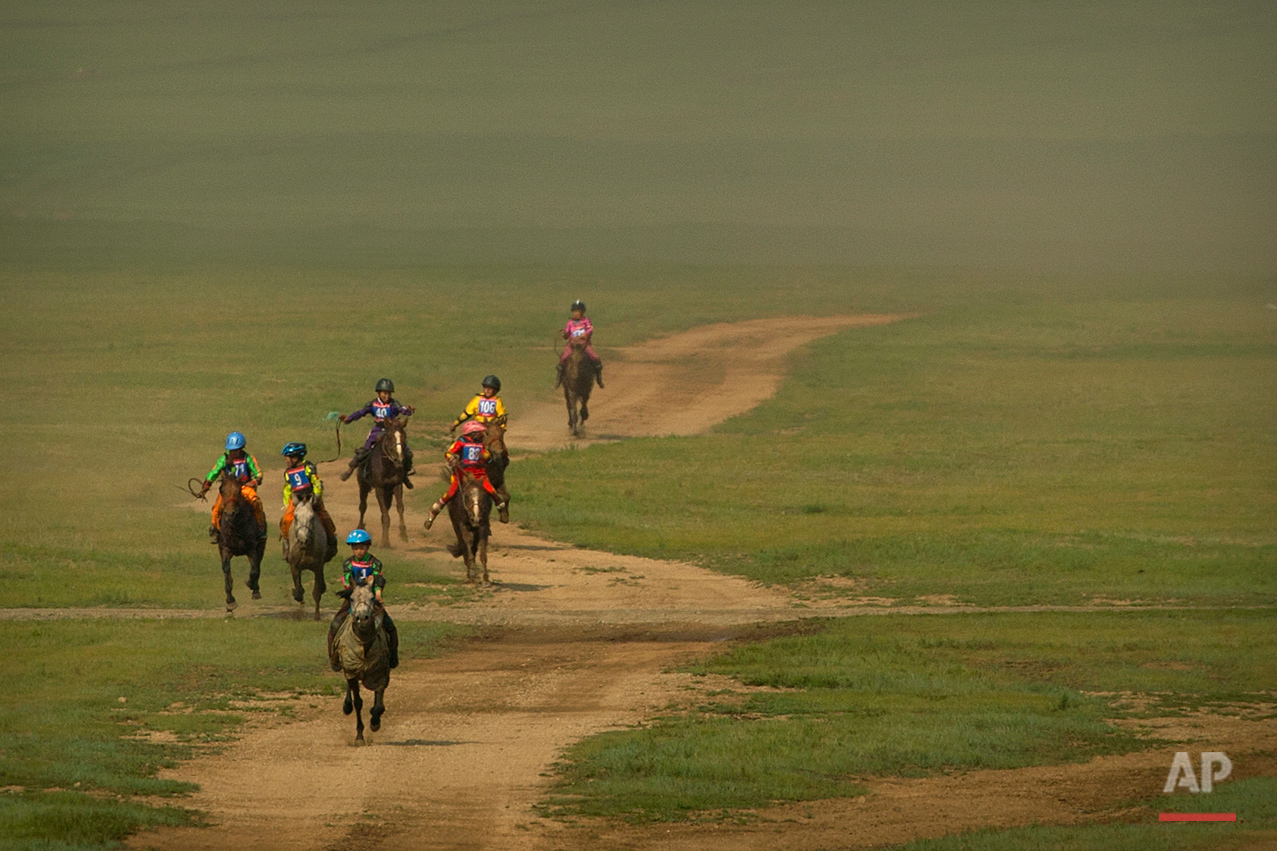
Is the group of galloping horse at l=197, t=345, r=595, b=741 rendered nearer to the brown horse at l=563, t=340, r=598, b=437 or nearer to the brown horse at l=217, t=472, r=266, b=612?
the brown horse at l=217, t=472, r=266, b=612

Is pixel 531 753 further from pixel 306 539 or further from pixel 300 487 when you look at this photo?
pixel 300 487

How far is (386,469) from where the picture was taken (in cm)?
3162

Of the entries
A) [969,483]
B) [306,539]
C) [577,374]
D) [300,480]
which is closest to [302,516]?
[306,539]

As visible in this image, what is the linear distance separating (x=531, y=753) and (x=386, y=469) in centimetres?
1324

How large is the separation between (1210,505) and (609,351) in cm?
3681

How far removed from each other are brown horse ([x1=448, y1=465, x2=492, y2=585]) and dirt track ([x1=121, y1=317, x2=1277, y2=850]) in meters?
0.71

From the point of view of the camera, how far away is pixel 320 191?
19075cm

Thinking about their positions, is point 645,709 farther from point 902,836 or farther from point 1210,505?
point 1210,505

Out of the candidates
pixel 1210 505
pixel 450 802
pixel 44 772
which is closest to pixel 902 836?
pixel 450 802

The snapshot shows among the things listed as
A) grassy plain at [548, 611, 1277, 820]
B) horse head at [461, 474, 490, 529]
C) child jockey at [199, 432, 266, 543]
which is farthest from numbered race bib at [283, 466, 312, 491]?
grassy plain at [548, 611, 1277, 820]

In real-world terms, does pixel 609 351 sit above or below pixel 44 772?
above

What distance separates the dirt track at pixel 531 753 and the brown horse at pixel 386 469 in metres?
1.05

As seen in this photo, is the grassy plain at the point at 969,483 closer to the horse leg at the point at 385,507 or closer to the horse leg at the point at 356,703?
the horse leg at the point at 385,507

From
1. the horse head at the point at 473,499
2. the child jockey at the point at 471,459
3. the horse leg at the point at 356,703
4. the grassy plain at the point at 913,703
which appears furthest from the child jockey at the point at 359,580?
the child jockey at the point at 471,459
